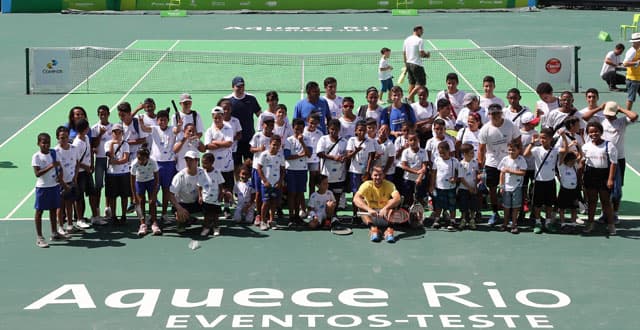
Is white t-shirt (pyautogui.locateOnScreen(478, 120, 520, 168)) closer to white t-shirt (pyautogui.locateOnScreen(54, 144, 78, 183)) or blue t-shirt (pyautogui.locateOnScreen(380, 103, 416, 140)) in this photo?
blue t-shirt (pyautogui.locateOnScreen(380, 103, 416, 140))

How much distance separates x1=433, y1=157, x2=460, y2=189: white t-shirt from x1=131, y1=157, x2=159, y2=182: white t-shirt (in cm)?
440

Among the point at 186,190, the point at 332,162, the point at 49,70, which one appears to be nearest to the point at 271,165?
the point at 332,162

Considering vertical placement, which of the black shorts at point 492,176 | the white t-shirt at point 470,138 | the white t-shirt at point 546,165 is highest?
the white t-shirt at point 470,138

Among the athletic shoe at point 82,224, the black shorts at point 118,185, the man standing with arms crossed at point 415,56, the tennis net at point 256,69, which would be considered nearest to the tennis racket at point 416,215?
the black shorts at point 118,185

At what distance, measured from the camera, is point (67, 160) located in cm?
1558

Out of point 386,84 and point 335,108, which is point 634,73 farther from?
point 335,108

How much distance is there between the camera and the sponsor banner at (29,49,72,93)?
2962 centimetres

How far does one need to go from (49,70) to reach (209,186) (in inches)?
611

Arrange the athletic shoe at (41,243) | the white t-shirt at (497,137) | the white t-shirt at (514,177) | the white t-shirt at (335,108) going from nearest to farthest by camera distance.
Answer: the athletic shoe at (41,243)
the white t-shirt at (514,177)
the white t-shirt at (497,137)
the white t-shirt at (335,108)

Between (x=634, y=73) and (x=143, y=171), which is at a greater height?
(x=634, y=73)

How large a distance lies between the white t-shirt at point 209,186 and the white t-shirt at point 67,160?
189 centimetres

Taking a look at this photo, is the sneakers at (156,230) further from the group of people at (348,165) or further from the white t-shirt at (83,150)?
the white t-shirt at (83,150)

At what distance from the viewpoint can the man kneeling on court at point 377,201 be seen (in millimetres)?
15781

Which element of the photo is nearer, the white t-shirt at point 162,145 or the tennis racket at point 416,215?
the tennis racket at point 416,215
